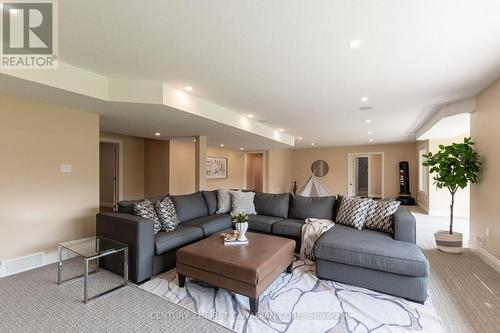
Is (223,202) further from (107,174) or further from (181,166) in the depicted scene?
(107,174)

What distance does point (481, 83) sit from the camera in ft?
10.3

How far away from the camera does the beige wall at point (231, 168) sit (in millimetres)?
8586

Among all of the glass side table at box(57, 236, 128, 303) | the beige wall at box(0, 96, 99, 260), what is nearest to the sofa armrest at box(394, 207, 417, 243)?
the glass side table at box(57, 236, 128, 303)

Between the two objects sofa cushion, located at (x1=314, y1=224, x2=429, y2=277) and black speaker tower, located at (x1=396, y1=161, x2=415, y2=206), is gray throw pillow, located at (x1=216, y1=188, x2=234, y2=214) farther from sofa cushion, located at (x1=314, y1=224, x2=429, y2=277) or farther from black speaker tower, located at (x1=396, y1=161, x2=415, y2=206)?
black speaker tower, located at (x1=396, y1=161, x2=415, y2=206)

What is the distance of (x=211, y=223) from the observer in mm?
3500

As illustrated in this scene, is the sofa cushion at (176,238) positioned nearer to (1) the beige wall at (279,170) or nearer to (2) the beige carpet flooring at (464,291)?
(2) the beige carpet flooring at (464,291)

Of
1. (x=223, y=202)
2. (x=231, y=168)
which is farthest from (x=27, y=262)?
(x=231, y=168)

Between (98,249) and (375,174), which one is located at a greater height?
(375,174)

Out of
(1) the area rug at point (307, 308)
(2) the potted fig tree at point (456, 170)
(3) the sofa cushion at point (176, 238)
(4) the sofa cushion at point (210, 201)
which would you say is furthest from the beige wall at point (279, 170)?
(1) the area rug at point (307, 308)

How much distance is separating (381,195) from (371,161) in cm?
159

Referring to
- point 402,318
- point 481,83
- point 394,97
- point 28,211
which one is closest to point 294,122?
point 394,97

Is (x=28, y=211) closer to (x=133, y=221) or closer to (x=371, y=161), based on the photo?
(x=133, y=221)

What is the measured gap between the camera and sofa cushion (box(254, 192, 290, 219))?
4.09m

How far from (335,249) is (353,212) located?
38.2 inches
